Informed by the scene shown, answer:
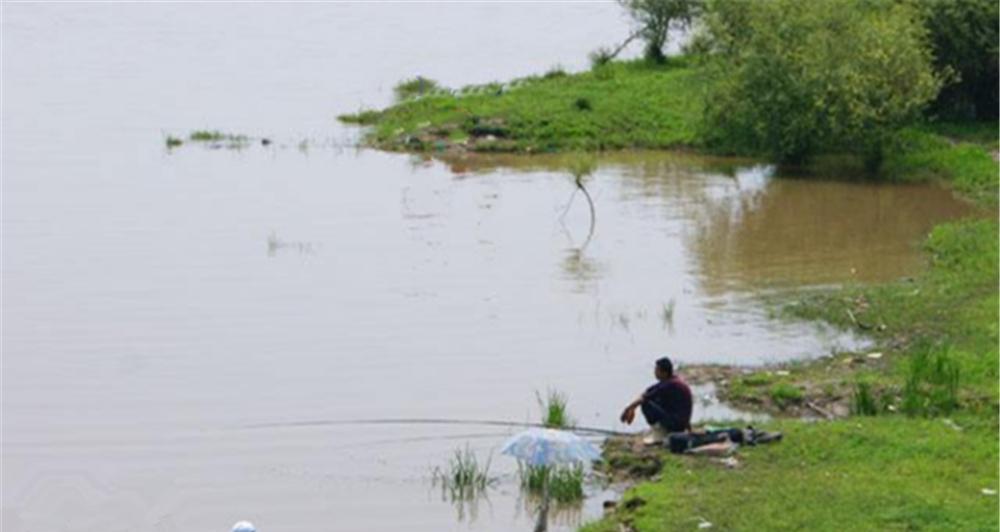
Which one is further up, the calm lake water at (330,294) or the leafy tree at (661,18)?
the leafy tree at (661,18)

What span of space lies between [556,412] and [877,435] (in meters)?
3.57

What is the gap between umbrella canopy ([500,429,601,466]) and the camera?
15.6m

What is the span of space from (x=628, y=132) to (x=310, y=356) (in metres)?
20.9

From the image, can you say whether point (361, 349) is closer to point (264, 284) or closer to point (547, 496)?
point (264, 284)

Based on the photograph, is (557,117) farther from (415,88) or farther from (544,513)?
(544,513)

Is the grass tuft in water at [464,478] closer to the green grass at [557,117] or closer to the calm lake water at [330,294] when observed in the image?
the calm lake water at [330,294]

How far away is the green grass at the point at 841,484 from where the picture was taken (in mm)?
15312

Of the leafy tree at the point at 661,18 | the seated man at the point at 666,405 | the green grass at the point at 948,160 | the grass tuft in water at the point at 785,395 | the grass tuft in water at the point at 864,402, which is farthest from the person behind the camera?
the leafy tree at the point at 661,18

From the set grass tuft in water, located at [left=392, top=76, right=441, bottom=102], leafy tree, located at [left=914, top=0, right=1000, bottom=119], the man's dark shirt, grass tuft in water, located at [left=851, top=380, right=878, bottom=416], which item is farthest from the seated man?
grass tuft in water, located at [left=392, top=76, right=441, bottom=102]

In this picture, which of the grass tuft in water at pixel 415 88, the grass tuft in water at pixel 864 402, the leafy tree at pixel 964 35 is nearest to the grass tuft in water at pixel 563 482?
the grass tuft in water at pixel 864 402

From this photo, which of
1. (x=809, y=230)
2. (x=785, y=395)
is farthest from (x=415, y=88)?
(x=785, y=395)

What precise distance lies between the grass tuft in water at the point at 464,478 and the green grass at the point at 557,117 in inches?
958

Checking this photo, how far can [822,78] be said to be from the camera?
36656mm

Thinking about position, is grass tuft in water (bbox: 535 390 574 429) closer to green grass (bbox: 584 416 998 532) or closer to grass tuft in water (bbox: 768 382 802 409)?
green grass (bbox: 584 416 998 532)
